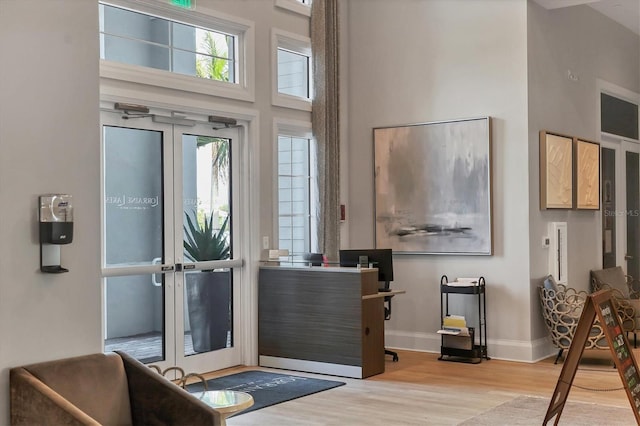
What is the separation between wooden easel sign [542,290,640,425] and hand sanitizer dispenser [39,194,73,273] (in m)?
2.90

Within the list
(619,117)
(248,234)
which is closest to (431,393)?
(248,234)

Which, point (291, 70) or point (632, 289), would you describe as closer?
point (291, 70)

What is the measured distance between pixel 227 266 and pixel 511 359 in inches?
116

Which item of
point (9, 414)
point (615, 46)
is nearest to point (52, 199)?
point (9, 414)

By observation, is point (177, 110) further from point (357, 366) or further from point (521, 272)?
point (521, 272)

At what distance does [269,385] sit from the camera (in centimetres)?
652

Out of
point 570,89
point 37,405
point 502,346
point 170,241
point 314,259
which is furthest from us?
point 570,89

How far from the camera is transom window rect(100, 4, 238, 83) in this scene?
20.9 ft


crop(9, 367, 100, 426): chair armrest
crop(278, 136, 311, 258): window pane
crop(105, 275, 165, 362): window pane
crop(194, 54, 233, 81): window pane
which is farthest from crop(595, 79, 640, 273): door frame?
crop(9, 367, 100, 426): chair armrest

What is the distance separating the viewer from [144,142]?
260 inches

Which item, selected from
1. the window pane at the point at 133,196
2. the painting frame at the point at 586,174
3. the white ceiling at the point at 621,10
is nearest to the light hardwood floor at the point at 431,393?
the window pane at the point at 133,196

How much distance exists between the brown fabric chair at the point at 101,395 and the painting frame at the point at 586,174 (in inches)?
243

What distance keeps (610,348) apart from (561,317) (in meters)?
2.99

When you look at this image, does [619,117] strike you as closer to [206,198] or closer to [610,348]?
[206,198]
